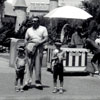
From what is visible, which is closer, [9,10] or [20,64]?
[20,64]

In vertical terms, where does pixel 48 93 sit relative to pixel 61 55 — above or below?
below

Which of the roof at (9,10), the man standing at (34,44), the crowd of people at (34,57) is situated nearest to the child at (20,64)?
the crowd of people at (34,57)

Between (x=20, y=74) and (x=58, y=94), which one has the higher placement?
(x=20, y=74)

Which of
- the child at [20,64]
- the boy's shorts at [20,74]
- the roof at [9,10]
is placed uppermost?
the child at [20,64]

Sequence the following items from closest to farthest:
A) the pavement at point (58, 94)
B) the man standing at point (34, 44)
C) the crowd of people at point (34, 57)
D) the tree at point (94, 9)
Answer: the pavement at point (58, 94)
the crowd of people at point (34, 57)
the man standing at point (34, 44)
the tree at point (94, 9)

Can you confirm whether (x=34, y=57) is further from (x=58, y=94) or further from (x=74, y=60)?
(x=74, y=60)

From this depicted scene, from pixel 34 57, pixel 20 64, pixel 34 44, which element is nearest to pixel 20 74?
pixel 20 64

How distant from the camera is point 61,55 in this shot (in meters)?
10.9

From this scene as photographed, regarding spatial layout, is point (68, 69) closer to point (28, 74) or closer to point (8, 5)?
point (28, 74)

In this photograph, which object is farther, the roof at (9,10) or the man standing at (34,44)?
the roof at (9,10)

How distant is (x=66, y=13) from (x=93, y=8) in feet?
73.9

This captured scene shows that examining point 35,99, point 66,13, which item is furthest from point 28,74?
point 66,13

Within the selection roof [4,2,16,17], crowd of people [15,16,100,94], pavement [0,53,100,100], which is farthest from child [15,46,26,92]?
roof [4,2,16,17]

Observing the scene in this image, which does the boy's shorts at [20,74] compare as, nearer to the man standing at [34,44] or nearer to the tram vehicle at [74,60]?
the man standing at [34,44]
